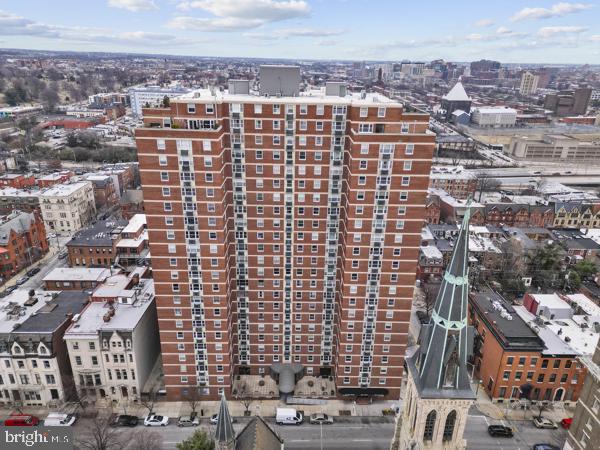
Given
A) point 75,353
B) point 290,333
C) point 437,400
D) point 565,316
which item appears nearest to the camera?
point 437,400

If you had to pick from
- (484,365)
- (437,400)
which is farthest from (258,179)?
(484,365)

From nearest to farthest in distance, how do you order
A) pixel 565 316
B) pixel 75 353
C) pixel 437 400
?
pixel 437 400 → pixel 75 353 → pixel 565 316

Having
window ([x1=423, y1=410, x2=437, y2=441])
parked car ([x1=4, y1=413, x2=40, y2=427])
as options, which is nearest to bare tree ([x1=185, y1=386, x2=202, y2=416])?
parked car ([x1=4, y1=413, x2=40, y2=427])

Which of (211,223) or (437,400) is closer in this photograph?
(437,400)

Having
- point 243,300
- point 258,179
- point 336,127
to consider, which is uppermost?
point 336,127

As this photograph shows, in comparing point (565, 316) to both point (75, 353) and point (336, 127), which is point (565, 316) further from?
point (75, 353)

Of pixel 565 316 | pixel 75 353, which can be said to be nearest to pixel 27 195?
pixel 75 353

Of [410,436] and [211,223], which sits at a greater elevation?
[211,223]
